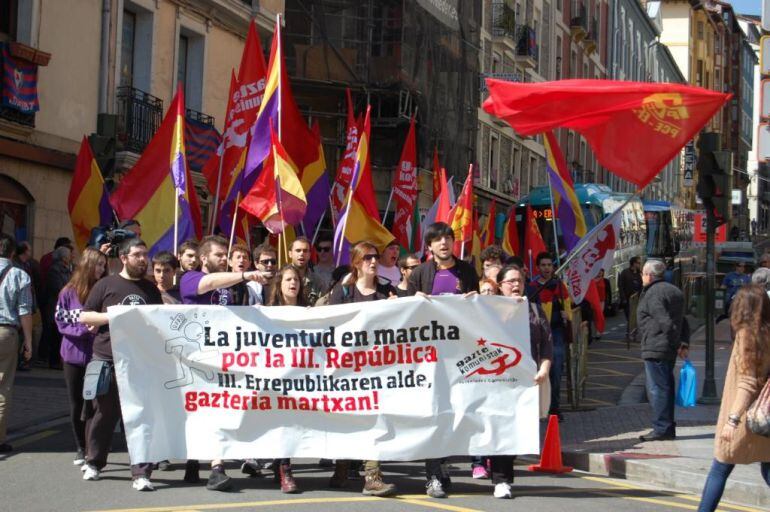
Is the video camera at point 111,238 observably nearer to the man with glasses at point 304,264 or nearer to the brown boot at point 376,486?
the man with glasses at point 304,264

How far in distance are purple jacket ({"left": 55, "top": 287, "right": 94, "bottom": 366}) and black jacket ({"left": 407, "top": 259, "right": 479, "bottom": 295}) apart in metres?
2.47

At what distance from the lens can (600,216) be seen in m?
34.4

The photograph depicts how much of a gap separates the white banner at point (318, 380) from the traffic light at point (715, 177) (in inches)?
224

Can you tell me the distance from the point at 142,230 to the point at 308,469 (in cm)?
525

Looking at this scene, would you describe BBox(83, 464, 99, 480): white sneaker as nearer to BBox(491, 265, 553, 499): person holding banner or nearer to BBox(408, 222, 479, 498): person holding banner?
BBox(408, 222, 479, 498): person holding banner

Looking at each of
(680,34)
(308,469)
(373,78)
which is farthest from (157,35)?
(680,34)

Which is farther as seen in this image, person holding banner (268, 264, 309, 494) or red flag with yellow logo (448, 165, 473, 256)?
red flag with yellow logo (448, 165, 473, 256)

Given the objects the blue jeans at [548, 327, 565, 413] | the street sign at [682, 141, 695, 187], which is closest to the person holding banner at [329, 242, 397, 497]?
the blue jeans at [548, 327, 565, 413]

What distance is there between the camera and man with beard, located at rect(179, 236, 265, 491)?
27.3ft

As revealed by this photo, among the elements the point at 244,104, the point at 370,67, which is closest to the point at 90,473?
the point at 244,104

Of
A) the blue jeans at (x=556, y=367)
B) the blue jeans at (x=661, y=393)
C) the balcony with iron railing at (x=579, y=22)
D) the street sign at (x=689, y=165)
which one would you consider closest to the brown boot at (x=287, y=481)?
the blue jeans at (x=661, y=393)

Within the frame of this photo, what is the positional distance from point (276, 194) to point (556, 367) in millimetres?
3337

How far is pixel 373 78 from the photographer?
33.8 metres

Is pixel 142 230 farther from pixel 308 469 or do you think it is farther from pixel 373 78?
pixel 373 78
